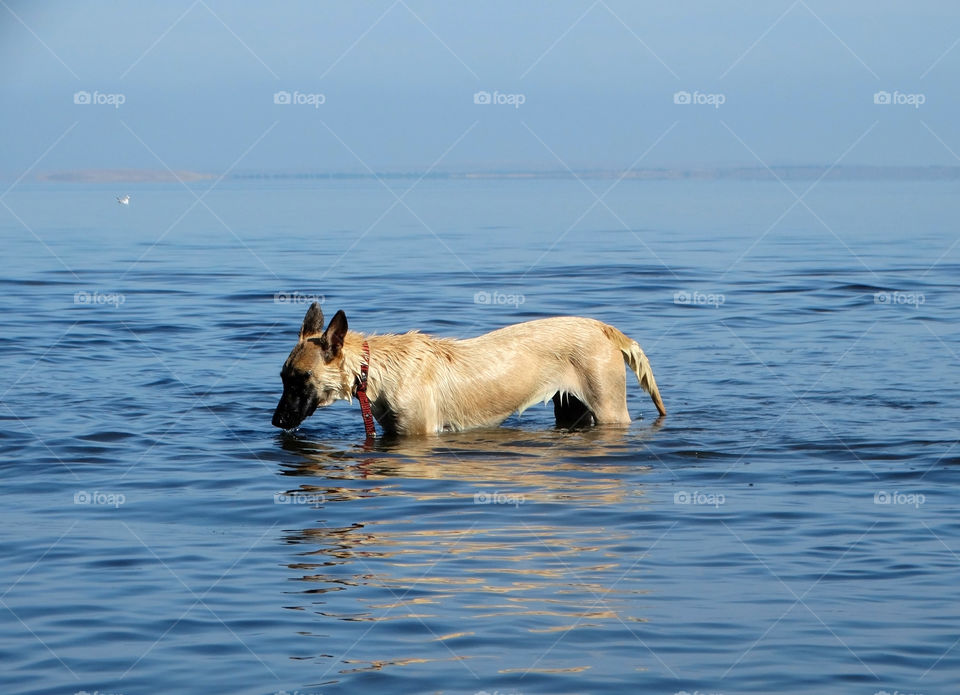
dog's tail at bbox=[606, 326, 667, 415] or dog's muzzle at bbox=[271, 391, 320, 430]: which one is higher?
dog's tail at bbox=[606, 326, 667, 415]

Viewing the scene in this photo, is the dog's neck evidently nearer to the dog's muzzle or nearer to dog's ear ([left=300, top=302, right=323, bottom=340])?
dog's ear ([left=300, top=302, right=323, bottom=340])

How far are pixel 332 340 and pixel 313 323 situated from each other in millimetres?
349

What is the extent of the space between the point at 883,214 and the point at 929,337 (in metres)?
31.9

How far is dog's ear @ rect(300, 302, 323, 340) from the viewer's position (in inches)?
498

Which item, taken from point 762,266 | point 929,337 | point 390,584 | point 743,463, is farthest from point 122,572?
point 762,266

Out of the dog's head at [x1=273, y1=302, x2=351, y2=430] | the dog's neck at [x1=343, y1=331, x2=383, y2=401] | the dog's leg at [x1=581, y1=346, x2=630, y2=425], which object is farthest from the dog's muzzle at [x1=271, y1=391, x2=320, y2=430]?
the dog's leg at [x1=581, y1=346, x2=630, y2=425]

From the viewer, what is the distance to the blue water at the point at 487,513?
717 centimetres

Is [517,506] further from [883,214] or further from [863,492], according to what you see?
[883,214]

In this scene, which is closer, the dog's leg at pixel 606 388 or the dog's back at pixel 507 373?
the dog's back at pixel 507 373

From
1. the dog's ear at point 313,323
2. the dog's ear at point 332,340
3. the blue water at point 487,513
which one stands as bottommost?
the blue water at point 487,513

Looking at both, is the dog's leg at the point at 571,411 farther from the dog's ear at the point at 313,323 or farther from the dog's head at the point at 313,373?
the dog's ear at the point at 313,323

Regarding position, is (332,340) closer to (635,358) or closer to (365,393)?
(365,393)

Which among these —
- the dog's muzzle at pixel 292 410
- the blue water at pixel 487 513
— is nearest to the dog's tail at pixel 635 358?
the blue water at pixel 487 513

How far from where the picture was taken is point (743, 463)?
12.0 m
